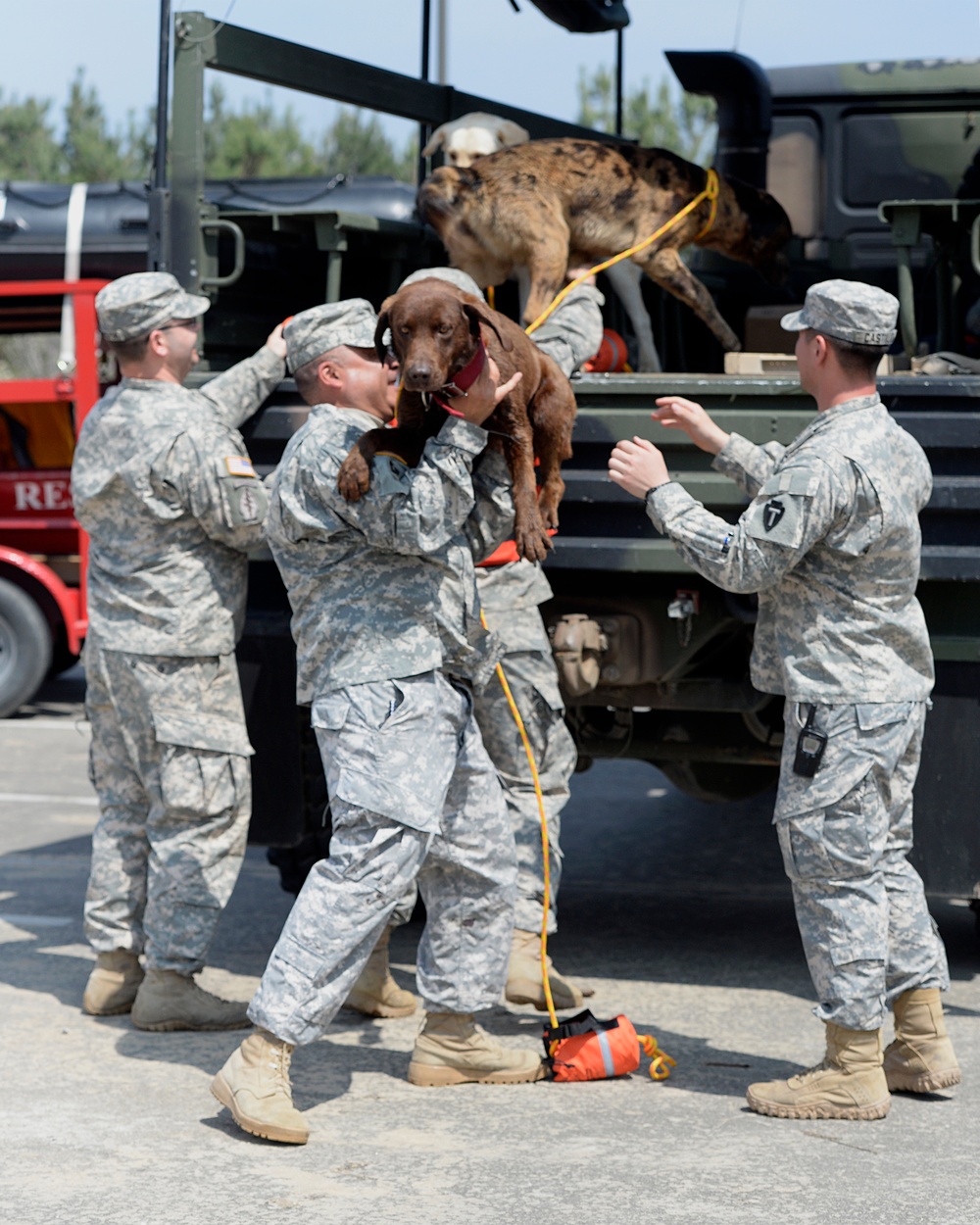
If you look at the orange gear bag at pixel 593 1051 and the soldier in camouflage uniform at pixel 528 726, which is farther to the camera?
the soldier in camouflage uniform at pixel 528 726

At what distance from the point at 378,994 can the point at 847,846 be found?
1.46 meters

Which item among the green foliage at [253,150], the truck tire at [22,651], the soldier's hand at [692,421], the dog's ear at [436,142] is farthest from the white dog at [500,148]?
the green foliage at [253,150]

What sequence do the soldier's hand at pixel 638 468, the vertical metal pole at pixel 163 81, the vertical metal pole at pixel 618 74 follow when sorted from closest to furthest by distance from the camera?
the soldier's hand at pixel 638 468 → the vertical metal pole at pixel 163 81 → the vertical metal pole at pixel 618 74

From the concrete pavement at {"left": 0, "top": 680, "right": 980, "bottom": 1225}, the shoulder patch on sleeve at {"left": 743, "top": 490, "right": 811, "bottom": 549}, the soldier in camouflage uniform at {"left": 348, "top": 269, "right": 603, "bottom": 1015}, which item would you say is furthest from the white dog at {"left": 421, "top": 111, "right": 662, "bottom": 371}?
the shoulder patch on sleeve at {"left": 743, "top": 490, "right": 811, "bottom": 549}

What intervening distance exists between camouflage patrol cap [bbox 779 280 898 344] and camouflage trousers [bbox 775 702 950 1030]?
798 mm

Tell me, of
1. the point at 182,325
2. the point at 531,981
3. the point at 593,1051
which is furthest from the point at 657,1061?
the point at 182,325

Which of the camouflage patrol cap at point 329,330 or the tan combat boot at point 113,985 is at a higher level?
the camouflage patrol cap at point 329,330

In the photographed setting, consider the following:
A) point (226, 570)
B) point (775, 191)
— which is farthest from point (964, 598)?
point (775, 191)

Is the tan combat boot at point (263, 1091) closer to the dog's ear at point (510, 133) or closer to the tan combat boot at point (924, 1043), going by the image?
A: the tan combat boot at point (924, 1043)

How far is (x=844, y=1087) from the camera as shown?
3883 millimetres

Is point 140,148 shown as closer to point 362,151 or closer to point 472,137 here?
point 362,151

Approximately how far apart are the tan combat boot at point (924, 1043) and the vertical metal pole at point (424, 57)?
3550mm

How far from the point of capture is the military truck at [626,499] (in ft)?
14.5

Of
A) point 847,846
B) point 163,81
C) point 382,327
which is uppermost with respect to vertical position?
point 163,81
